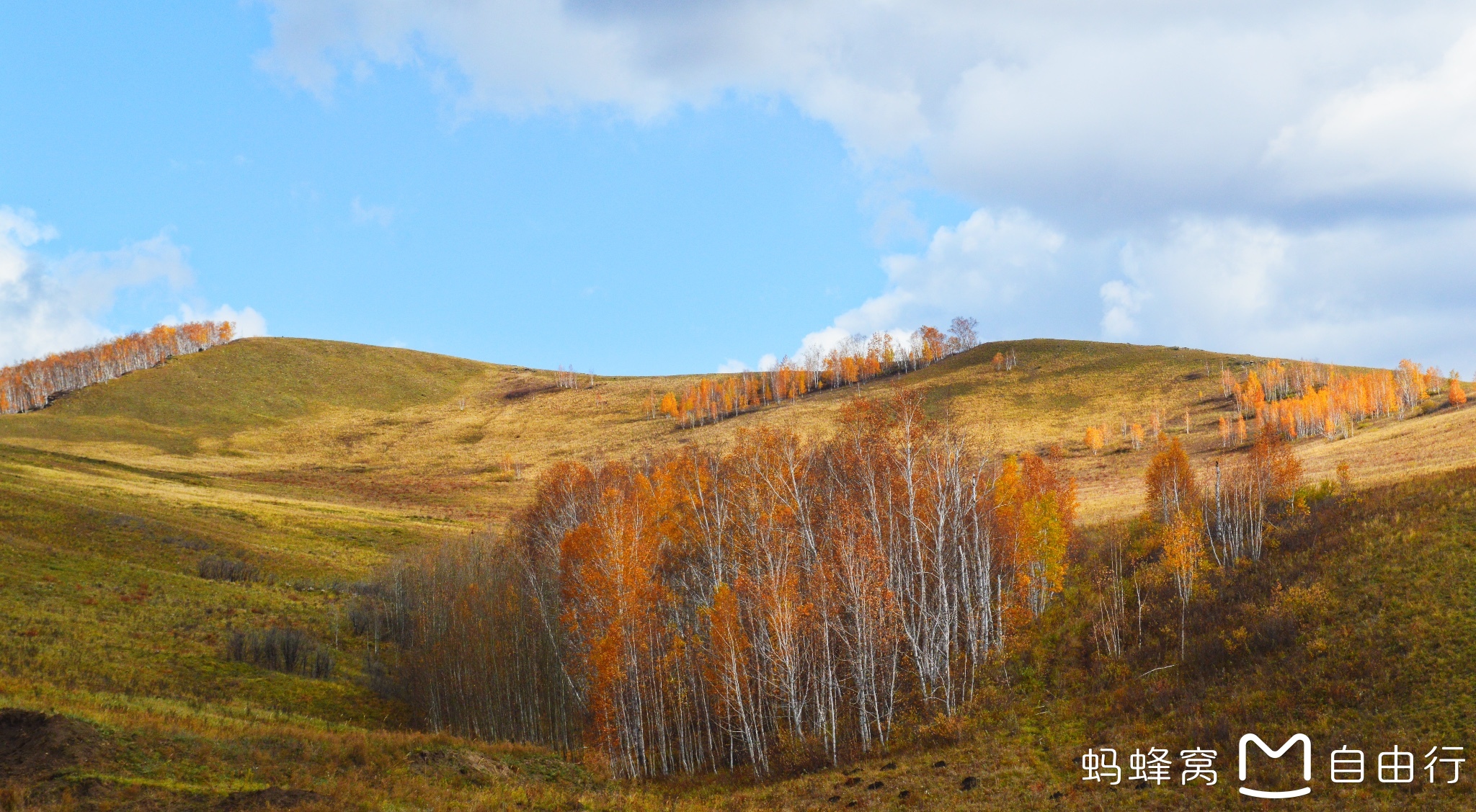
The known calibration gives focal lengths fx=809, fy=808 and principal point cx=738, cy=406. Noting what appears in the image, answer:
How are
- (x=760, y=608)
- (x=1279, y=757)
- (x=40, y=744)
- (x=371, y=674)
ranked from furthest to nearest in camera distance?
(x=371, y=674) → (x=760, y=608) → (x=1279, y=757) → (x=40, y=744)

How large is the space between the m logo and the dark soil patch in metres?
27.2

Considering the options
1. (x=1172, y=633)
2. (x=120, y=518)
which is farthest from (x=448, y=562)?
(x=1172, y=633)

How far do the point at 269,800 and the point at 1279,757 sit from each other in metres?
30.7

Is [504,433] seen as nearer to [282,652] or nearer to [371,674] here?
[371,674]

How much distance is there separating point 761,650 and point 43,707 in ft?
92.4

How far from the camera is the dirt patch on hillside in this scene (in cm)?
1831

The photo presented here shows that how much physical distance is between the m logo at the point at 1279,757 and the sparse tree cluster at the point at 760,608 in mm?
12577

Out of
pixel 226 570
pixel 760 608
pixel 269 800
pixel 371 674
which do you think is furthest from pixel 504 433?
pixel 269 800

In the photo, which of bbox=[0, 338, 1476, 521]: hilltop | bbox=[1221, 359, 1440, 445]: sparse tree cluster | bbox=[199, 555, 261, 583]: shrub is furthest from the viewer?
bbox=[1221, 359, 1440, 445]: sparse tree cluster

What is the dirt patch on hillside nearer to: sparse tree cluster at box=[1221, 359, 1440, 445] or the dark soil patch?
the dark soil patch

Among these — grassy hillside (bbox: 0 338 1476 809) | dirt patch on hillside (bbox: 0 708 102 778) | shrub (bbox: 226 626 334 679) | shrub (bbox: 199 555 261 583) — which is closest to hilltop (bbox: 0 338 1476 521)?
grassy hillside (bbox: 0 338 1476 809)

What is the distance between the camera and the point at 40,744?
1916cm

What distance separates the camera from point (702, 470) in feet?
195

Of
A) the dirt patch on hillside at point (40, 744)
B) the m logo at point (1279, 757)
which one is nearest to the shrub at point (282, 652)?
the dirt patch on hillside at point (40, 744)
